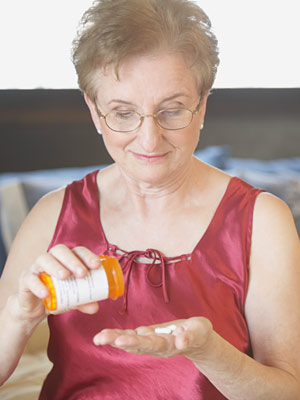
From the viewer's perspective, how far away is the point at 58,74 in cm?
302

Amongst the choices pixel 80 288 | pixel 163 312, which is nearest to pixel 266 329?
pixel 163 312

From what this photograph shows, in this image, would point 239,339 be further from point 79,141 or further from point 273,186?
point 79,141

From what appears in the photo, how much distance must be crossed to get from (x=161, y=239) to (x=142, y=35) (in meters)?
0.50

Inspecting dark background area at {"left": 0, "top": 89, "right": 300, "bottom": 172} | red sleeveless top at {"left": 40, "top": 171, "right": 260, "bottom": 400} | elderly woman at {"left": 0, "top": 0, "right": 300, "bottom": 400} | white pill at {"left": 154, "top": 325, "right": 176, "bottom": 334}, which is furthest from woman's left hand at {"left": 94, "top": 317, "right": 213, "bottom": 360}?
dark background area at {"left": 0, "top": 89, "right": 300, "bottom": 172}

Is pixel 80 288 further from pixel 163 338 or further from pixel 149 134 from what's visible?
pixel 149 134

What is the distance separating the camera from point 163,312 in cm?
138

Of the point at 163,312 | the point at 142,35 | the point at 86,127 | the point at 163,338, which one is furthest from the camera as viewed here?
the point at 86,127

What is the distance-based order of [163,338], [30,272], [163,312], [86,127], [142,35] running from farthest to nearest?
[86,127] → [163,312] → [142,35] → [30,272] → [163,338]

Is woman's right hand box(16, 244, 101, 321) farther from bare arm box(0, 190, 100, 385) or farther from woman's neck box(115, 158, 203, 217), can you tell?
woman's neck box(115, 158, 203, 217)

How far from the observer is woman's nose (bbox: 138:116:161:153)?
4.09 feet

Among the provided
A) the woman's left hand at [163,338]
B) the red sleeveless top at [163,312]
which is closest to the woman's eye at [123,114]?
the red sleeveless top at [163,312]

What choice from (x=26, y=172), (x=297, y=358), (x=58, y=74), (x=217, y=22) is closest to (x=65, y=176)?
(x=26, y=172)

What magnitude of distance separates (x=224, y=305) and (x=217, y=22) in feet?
7.07

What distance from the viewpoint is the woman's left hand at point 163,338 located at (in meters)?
0.90
